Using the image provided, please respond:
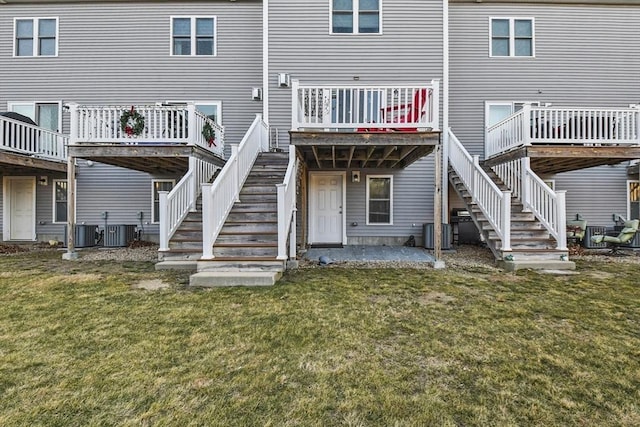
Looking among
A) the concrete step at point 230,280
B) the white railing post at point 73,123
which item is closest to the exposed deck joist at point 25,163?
the white railing post at point 73,123

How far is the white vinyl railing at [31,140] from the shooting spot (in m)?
8.44

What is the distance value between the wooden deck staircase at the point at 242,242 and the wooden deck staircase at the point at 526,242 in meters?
4.55

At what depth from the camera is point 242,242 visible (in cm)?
599

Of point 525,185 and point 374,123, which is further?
point 525,185

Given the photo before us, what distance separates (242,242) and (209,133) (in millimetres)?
3883

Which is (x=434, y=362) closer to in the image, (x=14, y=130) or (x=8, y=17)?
(x=14, y=130)

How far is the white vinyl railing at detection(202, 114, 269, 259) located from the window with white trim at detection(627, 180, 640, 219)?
11.3 m

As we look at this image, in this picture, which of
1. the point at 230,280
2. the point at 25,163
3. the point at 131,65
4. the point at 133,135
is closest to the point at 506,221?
the point at 230,280

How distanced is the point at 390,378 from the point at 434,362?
19.2 inches

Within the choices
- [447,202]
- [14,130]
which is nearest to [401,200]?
[447,202]

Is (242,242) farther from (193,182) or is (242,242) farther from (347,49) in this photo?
(347,49)

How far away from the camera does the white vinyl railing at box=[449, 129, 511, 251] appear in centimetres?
672

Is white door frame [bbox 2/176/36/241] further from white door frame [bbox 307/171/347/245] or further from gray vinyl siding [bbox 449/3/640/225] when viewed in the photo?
gray vinyl siding [bbox 449/3/640/225]

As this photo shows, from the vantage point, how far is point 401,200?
990cm
